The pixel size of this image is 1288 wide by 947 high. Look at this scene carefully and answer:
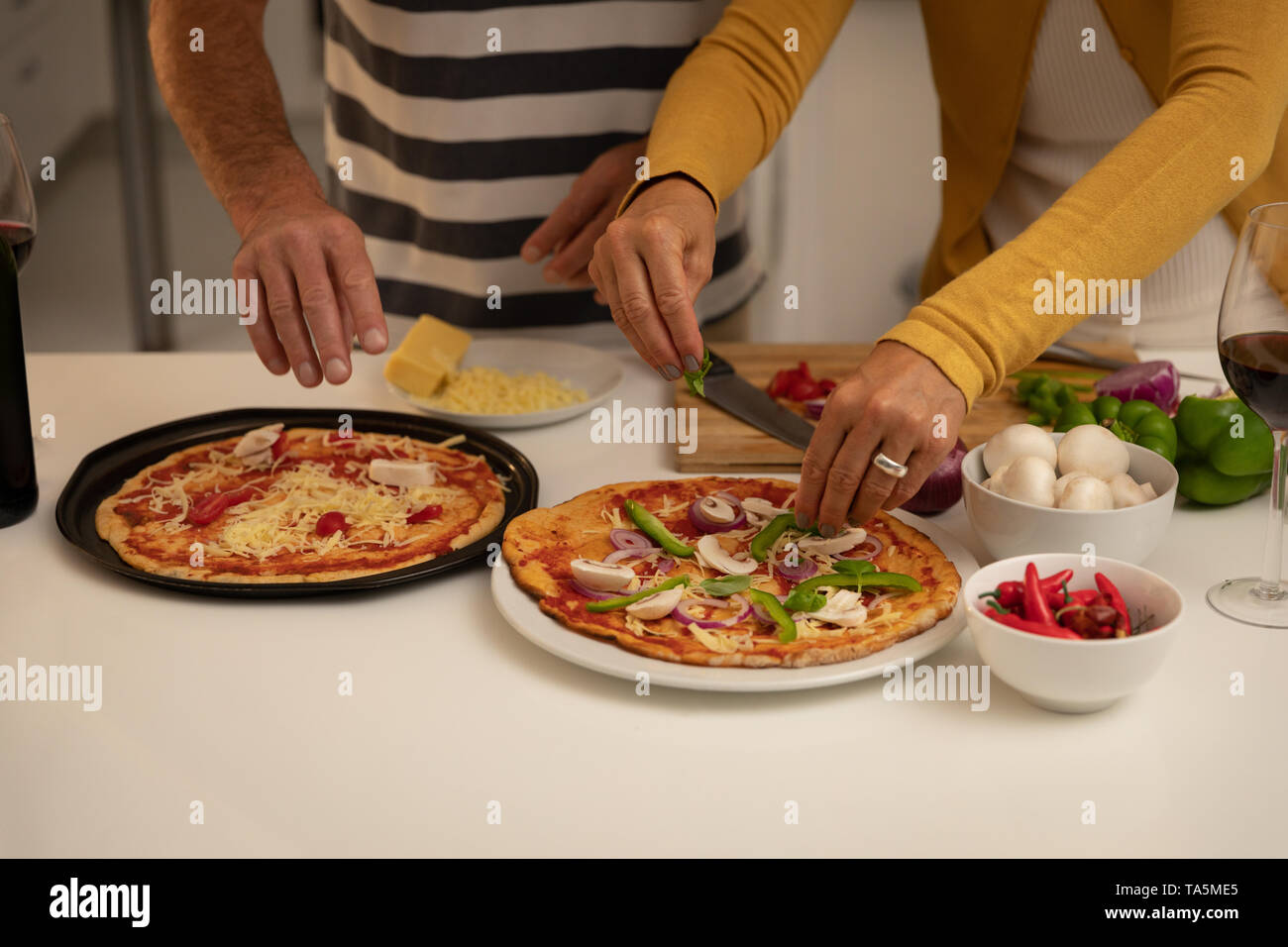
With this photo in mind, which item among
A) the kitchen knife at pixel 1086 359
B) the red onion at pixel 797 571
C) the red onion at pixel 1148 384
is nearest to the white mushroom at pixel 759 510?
the red onion at pixel 797 571

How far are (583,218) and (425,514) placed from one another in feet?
2.41

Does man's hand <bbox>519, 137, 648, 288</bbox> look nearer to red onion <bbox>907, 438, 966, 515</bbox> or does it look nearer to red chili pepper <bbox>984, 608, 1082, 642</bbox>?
red onion <bbox>907, 438, 966, 515</bbox>

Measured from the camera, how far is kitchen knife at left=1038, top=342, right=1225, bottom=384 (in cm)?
200

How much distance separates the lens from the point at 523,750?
1135 millimetres

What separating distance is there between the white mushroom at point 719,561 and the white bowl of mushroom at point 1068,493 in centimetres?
27

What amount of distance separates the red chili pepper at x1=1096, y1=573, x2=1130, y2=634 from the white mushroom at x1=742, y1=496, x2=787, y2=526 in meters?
0.41

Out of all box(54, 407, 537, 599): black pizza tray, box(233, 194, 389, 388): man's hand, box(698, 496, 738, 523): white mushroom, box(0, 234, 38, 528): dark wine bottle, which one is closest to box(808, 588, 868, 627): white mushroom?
box(698, 496, 738, 523): white mushroom

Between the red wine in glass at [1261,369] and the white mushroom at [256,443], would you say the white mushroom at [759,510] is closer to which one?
the red wine in glass at [1261,369]

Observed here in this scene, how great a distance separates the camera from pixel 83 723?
1175 mm

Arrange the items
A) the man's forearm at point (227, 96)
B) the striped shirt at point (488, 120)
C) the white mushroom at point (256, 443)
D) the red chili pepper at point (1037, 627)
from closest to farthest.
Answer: the red chili pepper at point (1037, 627) < the white mushroom at point (256, 443) < the man's forearm at point (227, 96) < the striped shirt at point (488, 120)

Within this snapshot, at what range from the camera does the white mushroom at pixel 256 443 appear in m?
1.69

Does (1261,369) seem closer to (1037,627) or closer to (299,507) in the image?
(1037,627)

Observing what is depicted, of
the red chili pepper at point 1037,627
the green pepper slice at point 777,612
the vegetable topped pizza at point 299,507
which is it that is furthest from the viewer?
the vegetable topped pizza at point 299,507

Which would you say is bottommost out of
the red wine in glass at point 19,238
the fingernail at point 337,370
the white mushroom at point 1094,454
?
the white mushroom at point 1094,454
